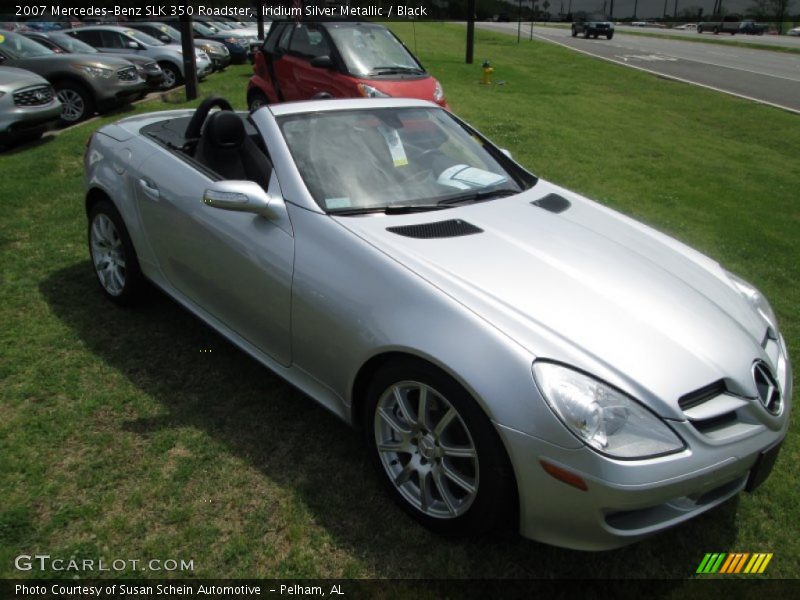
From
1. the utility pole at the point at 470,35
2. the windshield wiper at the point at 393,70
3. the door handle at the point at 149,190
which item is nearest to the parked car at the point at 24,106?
the windshield wiper at the point at 393,70

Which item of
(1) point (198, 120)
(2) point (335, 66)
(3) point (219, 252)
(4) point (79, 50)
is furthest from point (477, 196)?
(4) point (79, 50)

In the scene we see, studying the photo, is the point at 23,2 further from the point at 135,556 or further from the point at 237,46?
the point at 135,556

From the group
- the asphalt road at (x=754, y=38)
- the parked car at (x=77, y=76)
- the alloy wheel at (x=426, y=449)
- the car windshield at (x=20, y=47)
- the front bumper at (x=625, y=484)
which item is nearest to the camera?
the front bumper at (x=625, y=484)

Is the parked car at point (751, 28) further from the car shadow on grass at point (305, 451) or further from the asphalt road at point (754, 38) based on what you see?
the car shadow on grass at point (305, 451)

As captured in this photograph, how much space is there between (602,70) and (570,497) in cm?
2212

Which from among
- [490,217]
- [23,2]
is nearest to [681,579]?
[490,217]

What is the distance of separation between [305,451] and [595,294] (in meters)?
1.45

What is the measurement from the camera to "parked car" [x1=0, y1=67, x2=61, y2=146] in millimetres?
8422

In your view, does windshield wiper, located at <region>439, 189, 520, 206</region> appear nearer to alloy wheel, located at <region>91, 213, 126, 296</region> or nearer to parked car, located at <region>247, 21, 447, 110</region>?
alloy wheel, located at <region>91, 213, 126, 296</region>

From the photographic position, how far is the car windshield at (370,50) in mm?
8898

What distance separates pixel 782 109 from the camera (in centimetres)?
1445

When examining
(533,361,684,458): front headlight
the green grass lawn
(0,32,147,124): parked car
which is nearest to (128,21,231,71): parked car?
(0,32,147,124): parked car

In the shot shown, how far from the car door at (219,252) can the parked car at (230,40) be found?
18.2 m

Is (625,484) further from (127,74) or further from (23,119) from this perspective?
(127,74)
